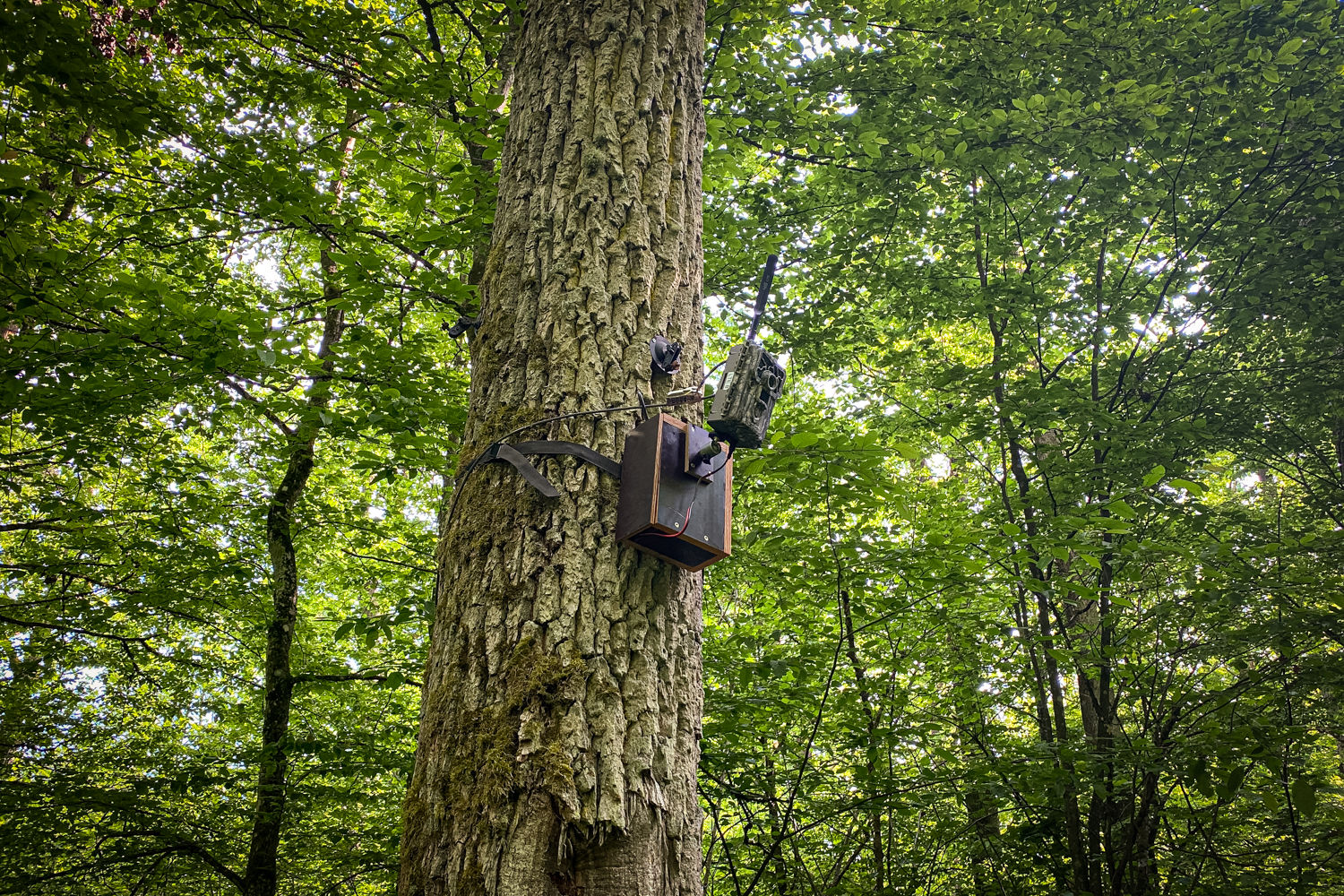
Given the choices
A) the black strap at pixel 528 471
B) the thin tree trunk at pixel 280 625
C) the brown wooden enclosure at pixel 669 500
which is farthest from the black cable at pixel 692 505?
the thin tree trunk at pixel 280 625

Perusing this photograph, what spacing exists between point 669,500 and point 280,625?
19.3ft

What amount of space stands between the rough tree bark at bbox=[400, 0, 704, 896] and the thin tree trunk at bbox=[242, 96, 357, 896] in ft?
7.20

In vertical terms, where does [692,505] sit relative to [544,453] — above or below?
below

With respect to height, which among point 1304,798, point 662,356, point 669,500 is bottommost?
point 1304,798

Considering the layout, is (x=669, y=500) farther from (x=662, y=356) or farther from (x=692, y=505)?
(x=662, y=356)

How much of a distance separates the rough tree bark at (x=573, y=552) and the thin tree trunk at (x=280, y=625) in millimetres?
2195

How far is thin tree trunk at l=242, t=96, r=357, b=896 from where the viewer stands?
4.82 meters

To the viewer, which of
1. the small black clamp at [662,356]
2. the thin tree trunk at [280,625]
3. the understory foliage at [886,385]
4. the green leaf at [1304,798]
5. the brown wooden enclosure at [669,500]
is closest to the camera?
the brown wooden enclosure at [669,500]

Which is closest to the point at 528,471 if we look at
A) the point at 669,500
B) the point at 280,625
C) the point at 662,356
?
the point at 669,500

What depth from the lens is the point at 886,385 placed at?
248 inches

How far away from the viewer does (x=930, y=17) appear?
15.0 ft

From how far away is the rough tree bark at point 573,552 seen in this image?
4.35 ft

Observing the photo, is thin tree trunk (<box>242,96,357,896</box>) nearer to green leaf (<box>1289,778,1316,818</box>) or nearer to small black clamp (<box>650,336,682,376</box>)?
small black clamp (<box>650,336,682,376</box>)

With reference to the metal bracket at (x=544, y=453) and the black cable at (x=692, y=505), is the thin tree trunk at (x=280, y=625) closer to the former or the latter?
the metal bracket at (x=544, y=453)
